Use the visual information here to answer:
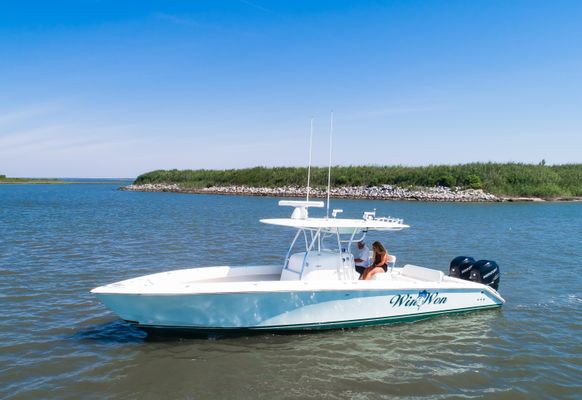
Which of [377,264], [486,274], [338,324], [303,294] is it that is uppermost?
[377,264]

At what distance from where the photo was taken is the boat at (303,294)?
8.14 m

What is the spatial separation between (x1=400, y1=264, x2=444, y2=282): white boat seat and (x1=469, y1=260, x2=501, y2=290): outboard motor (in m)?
1.49

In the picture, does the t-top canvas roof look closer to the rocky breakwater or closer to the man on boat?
the man on boat

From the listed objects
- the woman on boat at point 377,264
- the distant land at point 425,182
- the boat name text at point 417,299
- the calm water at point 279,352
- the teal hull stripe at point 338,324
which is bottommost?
the calm water at point 279,352

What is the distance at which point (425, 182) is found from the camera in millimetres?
60469

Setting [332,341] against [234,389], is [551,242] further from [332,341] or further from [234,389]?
[234,389]

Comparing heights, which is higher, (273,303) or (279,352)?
(273,303)

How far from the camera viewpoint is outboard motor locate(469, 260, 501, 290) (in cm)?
1123

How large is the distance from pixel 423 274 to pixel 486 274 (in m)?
1.91

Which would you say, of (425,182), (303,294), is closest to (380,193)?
(425,182)

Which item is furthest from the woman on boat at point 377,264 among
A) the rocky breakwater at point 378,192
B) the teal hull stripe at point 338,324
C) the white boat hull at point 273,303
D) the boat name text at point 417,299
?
the rocky breakwater at point 378,192

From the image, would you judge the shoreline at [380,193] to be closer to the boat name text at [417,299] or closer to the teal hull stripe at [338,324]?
the teal hull stripe at [338,324]

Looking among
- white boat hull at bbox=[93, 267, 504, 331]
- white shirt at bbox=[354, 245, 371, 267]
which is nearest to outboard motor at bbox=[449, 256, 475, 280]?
white boat hull at bbox=[93, 267, 504, 331]

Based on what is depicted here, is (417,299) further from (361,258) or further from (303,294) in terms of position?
(303,294)
